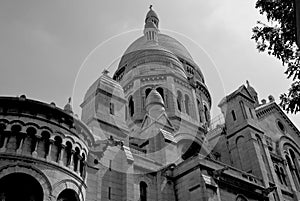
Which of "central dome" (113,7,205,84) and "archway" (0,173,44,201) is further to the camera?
"central dome" (113,7,205,84)

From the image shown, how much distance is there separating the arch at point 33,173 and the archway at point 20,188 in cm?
13

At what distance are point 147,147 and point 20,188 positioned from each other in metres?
11.2

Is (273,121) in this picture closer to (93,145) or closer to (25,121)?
(93,145)

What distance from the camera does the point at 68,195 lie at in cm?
1780

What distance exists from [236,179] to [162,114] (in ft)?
26.6

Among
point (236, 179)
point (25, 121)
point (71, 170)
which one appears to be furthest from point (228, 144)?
point (25, 121)

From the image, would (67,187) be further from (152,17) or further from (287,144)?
(152,17)

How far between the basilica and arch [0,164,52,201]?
48 mm

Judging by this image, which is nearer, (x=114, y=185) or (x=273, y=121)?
(x=114, y=185)

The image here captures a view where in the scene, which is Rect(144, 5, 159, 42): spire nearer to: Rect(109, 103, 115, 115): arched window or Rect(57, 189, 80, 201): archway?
Rect(109, 103, 115, 115): arched window

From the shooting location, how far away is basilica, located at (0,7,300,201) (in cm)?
1730

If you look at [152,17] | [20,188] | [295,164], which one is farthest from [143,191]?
[152,17]

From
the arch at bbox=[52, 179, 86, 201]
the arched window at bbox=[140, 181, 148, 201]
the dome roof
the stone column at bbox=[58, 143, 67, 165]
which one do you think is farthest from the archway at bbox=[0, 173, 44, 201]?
the dome roof

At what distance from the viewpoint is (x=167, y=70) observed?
40781 millimetres
